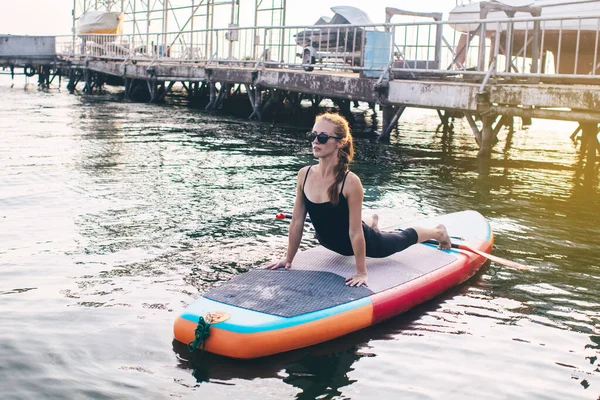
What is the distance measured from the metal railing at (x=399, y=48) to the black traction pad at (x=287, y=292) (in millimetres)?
6502

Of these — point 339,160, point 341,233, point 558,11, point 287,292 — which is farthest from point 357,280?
point 558,11

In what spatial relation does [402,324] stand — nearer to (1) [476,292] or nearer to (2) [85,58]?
(1) [476,292]

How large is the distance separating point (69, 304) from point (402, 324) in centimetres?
219

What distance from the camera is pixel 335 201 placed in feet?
15.4

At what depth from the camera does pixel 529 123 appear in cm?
2042

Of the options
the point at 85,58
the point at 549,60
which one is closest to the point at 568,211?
the point at 549,60

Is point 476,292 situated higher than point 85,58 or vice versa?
point 85,58

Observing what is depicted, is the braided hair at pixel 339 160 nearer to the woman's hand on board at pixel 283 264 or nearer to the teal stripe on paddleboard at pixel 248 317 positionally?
the woman's hand on board at pixel 283 264

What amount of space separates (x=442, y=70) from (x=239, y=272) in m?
7.38

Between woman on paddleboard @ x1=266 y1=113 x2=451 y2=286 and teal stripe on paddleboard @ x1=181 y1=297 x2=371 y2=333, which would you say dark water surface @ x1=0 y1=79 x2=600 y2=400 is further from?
woman on paddleboard @ x1=266 y1=113 x2=451 y2=286

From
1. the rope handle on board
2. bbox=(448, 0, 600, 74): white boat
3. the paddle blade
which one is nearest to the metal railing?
bbox=(448, 0, 600, 74): white boat

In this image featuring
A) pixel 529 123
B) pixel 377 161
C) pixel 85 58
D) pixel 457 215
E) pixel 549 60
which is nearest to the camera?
pixel 457 215


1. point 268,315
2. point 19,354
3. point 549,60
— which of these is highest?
point 549,60

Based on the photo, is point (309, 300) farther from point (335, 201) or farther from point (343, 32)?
point (343, 32)
